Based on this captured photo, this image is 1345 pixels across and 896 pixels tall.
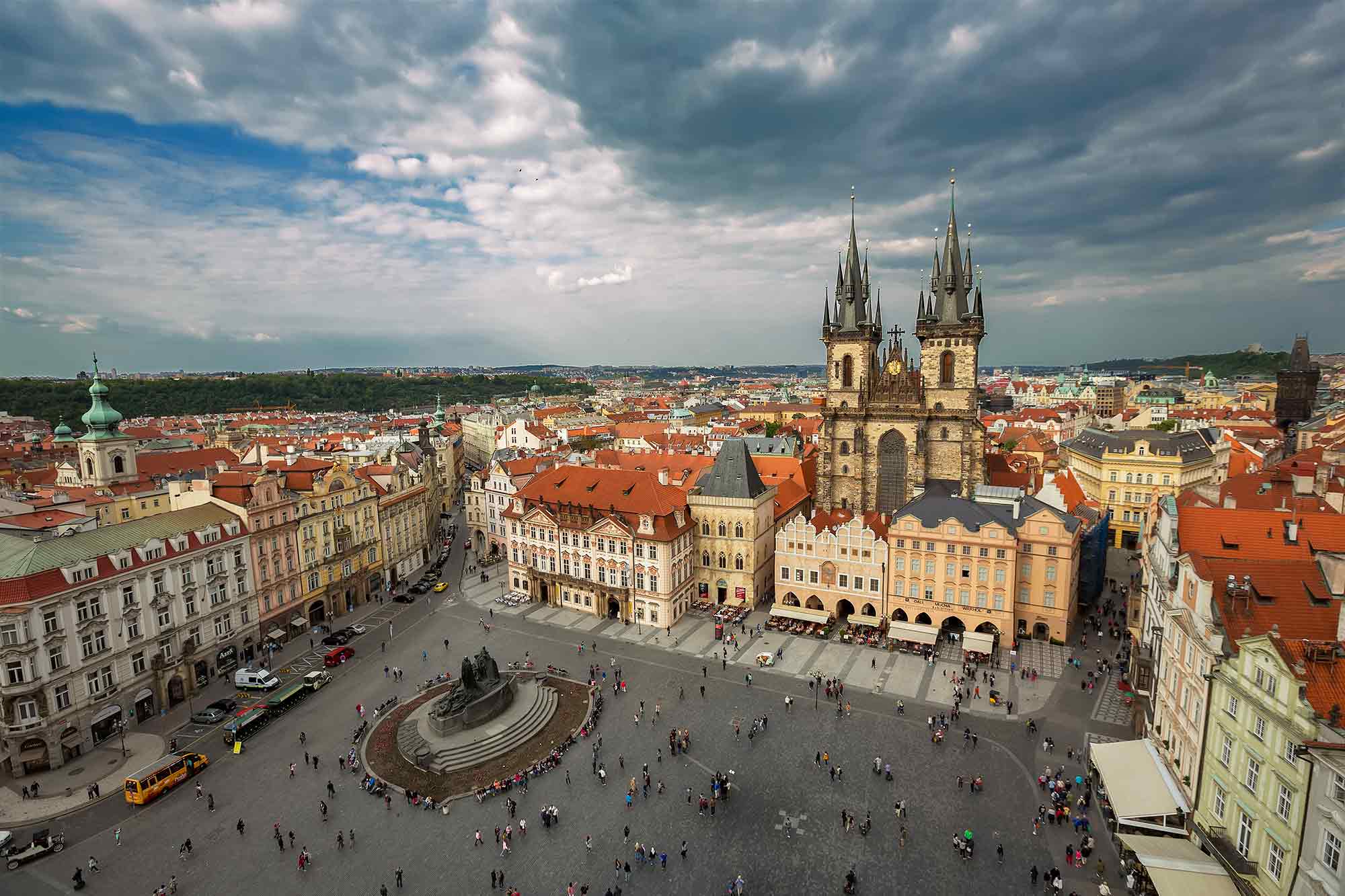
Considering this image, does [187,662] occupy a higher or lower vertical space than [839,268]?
lower

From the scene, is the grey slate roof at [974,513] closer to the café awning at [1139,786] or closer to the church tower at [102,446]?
the café awning at [1139,786]

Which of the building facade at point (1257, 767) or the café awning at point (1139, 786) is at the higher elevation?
the building facade at point (1257, 767)

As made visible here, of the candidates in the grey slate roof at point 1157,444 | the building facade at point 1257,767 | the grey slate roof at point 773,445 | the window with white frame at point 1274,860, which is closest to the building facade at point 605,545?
the building facade at point 1257,767

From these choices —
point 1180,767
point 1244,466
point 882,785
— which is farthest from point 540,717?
point 1244,466

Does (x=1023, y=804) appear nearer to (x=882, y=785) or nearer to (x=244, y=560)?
(x=882, y=785)

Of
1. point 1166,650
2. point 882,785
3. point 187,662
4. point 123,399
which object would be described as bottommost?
point 882,785
